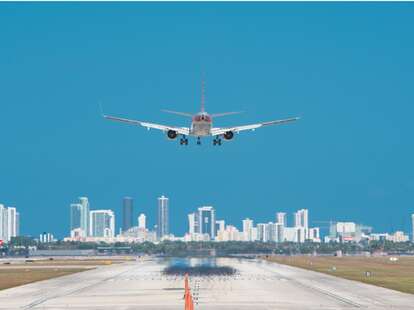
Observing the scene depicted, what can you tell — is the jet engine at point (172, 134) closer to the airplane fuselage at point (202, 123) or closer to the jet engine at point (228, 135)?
the airplane fuselage at point (202, 123)

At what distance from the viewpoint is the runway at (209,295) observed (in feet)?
207

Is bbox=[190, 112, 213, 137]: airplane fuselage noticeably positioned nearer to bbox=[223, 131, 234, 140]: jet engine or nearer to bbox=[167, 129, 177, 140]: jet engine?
bbox=[223, 131, 234, 140]: jet engine

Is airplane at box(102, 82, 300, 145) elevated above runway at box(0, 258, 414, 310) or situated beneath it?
elevated above

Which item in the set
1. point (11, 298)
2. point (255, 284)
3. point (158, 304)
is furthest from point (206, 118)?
point (255, 284)

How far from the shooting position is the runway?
6319cm

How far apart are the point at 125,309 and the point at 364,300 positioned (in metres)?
18.1

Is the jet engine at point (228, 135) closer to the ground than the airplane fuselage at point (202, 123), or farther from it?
closer to the ground

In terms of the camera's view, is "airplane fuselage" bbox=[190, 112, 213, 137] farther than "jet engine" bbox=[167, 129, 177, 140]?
No

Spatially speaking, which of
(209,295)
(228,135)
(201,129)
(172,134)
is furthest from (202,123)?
(209,295)

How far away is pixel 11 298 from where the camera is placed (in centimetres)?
7256

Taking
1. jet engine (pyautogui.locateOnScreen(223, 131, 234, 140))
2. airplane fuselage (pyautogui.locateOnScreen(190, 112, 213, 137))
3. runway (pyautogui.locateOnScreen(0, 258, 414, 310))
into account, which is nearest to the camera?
runway (pyautogui.locateOnScreen(0, 258, 414, 310))

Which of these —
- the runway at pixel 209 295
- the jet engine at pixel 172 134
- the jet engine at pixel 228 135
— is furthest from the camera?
the jet engine at pixel 172 134

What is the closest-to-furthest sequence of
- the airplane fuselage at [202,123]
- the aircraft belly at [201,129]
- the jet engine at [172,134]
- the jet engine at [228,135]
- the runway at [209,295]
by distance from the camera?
the runway at [209,295] < the airplane fuselage at [202,123] < the aircraft belly at [201,129] < the jet engine at [228,135] < the jet engine at [172,134]

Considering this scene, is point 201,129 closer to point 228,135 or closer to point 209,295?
point 228,135
